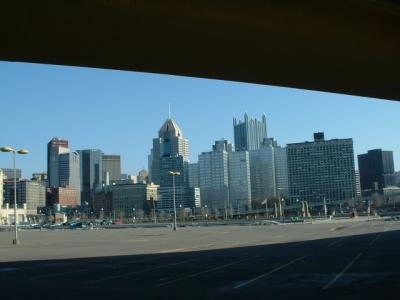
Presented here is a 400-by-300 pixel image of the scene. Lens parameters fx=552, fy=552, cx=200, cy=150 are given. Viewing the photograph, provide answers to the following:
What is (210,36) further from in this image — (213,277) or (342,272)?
(342,272)

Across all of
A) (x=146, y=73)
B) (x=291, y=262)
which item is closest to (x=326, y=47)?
(x=146, y=73)

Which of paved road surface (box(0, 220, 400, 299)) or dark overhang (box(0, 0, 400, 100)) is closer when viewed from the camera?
dark overhang (box(0, 0, 400, 100))

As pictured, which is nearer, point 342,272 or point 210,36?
point 210,36

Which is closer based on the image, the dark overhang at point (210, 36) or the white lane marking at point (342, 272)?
the dark overhang at point (210, 36)

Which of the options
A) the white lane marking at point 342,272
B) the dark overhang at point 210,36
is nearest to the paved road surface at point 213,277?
the white lane marking at point 342,272

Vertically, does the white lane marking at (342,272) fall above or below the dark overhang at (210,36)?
below

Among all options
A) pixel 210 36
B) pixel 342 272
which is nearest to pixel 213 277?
pixel 342 272

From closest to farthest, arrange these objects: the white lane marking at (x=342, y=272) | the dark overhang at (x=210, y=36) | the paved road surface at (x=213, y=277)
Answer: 1. the dark overhang at (x=210, y=36)
2. the paved road surface at (x=213, y=277)
3. the white lane marking at (x=342, y=272)

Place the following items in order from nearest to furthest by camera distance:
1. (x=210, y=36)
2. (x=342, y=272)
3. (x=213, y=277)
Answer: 1. (x=210, y=36)
2. (x=213, y=277)
3. (x=342, y=272)

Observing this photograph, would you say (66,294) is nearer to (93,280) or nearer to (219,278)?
(93,280)

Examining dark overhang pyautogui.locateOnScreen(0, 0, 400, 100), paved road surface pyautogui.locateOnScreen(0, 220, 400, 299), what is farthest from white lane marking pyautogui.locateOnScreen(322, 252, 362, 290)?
dark overhang pyautogui.locateOnScreen(0, 0, 400, 100)

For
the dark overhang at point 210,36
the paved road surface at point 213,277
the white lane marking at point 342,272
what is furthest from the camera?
the white lane marking at point 342,272

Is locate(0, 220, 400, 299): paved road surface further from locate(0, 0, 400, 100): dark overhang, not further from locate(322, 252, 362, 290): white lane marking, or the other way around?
locate(0, 0, 400, 100): dark overhang

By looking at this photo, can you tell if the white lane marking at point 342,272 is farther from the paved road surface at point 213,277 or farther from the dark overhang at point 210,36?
the dark overhang at point 210,36
